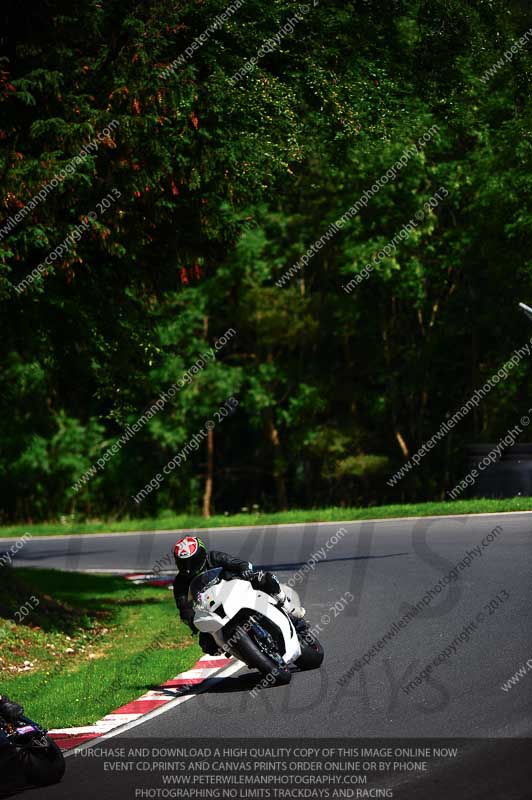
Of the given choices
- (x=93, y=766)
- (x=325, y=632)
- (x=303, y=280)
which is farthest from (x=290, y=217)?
(x=93, y=766)

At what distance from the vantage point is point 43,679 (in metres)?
12.2

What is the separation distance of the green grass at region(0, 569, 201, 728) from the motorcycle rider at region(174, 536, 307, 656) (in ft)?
3.08

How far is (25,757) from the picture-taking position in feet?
23.8

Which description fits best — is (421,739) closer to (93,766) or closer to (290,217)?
(93,766)

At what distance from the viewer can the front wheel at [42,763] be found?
7.26m

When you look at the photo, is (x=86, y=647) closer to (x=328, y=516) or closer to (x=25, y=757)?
(x=25, y=757)

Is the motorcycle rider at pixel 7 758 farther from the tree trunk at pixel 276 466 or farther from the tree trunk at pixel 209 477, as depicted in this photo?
the tree trunk at pixel 209 477

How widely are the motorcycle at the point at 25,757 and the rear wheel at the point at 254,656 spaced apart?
269cm

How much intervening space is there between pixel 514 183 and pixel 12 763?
92.2 ft

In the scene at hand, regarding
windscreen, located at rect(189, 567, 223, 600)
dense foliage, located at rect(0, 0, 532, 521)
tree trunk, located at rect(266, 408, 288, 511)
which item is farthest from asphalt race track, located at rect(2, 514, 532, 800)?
tree trunk, located at rect(266, 408, 288, 511)

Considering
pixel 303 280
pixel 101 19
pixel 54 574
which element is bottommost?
pixel 303 280

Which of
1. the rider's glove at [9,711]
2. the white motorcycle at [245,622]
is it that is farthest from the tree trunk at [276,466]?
the rider's glove at [9,711]

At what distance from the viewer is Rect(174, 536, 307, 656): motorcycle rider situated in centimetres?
1019

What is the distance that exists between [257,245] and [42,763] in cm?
3439
